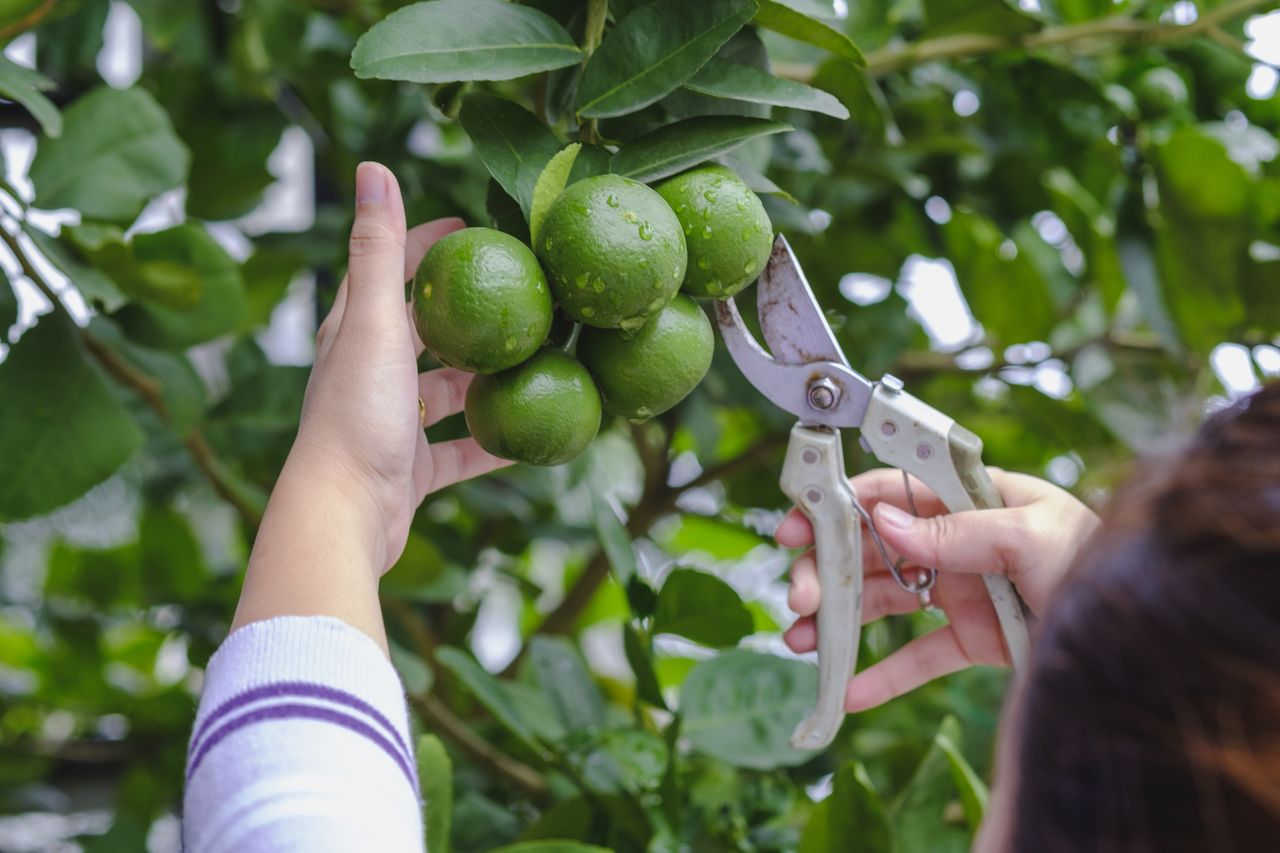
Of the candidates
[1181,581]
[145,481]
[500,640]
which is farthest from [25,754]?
[1181,581]

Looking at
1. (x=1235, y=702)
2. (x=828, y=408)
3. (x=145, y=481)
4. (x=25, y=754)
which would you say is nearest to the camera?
(x=1235, y=702)

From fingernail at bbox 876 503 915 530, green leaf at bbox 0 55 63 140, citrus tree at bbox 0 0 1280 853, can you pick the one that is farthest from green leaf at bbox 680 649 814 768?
green leaf at bbox 0 55 63 140

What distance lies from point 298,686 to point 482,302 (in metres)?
0.18

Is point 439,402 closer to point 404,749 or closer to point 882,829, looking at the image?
point 404,749

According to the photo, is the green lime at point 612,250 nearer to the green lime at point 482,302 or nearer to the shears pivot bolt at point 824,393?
the green lime at point 482,302

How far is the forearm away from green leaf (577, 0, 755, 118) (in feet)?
0.72

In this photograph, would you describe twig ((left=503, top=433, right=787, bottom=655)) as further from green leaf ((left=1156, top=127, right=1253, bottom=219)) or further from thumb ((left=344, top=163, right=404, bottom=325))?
thumb ((left=344, top=163, right=404, bottom=325))

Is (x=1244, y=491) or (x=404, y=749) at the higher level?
(x=1244, y=491)

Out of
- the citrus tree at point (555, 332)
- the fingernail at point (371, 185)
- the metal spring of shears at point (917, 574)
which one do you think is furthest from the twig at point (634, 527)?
the fingernail at point (371, 185)

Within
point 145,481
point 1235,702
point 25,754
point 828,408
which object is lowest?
point 25,754

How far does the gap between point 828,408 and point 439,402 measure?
0.22m

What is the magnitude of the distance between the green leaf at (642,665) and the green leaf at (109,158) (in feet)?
1.47

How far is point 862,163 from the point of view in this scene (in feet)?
3.34

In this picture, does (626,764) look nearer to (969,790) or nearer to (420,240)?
(969,790)
